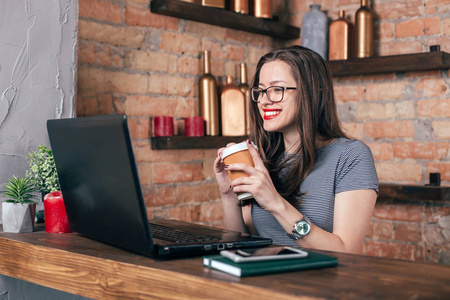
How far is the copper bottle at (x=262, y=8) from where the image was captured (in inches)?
107

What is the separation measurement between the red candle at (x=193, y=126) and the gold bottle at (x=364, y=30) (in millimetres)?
913

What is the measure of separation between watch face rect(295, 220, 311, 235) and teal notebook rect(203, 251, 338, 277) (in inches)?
15.5

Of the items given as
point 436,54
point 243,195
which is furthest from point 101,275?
point 436,54

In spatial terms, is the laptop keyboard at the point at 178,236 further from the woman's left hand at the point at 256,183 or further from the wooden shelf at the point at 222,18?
the wooden shelf at the point at 222,18

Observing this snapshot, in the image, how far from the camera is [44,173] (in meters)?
1.47

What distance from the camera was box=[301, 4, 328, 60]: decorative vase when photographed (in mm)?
2768

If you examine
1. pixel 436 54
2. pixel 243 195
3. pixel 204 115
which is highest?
pixel 436 54

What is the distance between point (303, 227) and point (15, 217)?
0.75 meters

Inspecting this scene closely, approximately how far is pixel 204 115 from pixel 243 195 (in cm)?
124

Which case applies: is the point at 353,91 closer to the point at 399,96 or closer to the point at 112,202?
the point at 399,96

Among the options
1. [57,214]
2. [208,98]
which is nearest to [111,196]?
[57,214]

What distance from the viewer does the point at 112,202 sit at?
104 centimetres

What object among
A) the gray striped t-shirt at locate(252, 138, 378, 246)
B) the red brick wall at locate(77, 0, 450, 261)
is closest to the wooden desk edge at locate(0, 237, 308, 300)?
the gray striped t-shirt at locate(252, 138, 378, 246)

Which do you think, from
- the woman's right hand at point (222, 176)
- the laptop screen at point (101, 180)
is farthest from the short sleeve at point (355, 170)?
the laptop screen at point (101, 180)
